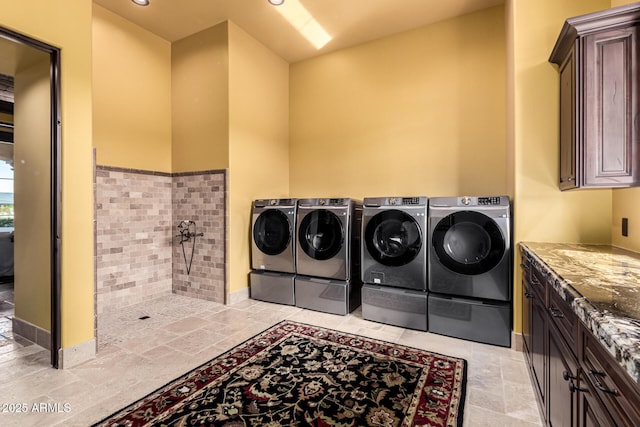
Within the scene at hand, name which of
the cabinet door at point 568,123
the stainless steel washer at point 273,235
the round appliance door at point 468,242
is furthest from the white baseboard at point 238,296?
the cabinet door at point 568,123

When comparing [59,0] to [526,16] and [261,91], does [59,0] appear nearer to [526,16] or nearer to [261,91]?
[261,91]

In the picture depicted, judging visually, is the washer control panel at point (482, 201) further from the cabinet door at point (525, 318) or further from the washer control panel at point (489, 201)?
the cabinet door at point (525, 318)

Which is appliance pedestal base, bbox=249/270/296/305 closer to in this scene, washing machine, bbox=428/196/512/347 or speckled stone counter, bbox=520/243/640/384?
washing machine, bbox=428/196/512/347

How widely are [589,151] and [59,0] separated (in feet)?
11.9

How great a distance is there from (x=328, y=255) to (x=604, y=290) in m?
2.43

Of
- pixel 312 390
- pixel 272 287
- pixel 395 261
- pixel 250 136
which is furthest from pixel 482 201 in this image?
pixel 250 136

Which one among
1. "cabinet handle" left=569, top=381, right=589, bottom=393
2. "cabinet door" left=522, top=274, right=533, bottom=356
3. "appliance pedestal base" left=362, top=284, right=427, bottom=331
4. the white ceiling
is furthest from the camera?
the white ceiling

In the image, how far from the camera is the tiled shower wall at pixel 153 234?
3.30 m

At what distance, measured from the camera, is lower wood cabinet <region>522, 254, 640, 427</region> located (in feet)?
2.35

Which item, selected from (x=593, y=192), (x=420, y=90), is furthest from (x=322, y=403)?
(x=420, y=90)

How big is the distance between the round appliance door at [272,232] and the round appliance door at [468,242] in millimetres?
1670

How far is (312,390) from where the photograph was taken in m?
1.86

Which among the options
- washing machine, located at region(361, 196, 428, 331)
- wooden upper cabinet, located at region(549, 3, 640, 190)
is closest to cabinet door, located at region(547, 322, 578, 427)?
wooden upper cabinet, located at region(549, 3, 640, 190)

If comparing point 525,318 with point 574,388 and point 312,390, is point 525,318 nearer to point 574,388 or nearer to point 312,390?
point 574,388
